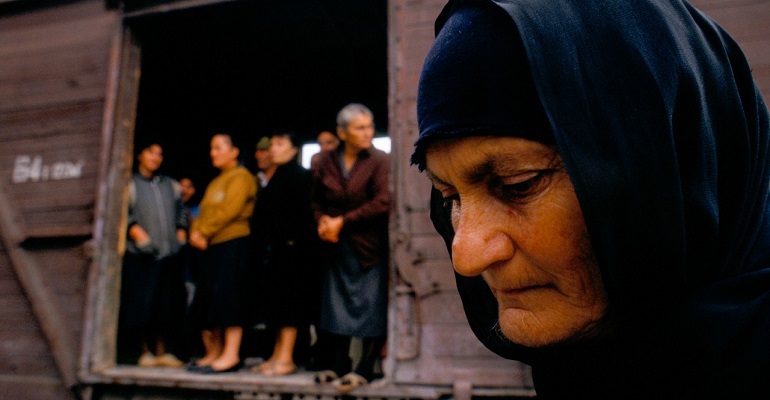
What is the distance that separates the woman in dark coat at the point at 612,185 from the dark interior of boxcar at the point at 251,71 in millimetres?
3655

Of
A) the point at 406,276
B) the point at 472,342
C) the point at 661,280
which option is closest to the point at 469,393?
the point at 472,342

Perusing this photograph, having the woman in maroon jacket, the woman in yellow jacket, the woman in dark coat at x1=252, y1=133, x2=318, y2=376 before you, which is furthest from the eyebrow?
the woman in yellow jacket

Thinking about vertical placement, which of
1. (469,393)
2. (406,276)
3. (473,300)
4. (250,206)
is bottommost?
(469,393)

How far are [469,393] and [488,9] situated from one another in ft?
8.89

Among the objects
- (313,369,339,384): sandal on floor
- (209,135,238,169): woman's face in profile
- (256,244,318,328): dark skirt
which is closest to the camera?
(313,369,339,384): sandal on floor

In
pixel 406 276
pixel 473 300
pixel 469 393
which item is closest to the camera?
pixel 473 300

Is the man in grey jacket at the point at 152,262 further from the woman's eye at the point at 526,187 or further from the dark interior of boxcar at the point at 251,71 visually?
the woman's eye at the point at 526,187

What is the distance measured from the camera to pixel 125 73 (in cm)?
420

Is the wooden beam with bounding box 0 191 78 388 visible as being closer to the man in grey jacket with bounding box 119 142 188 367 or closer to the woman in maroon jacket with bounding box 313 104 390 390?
the man in grey jacket with bounding box 119 142 188 367

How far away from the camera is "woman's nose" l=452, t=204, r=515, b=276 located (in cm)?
71

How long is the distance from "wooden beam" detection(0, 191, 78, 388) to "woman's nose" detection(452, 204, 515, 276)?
13.4 ft

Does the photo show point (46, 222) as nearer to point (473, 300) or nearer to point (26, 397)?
point (26, 397)

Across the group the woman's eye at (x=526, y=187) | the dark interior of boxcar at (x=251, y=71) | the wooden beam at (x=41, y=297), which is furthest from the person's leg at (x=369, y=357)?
the woman's eye at (x=526, y=187)

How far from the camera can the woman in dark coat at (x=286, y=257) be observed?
147 inches
